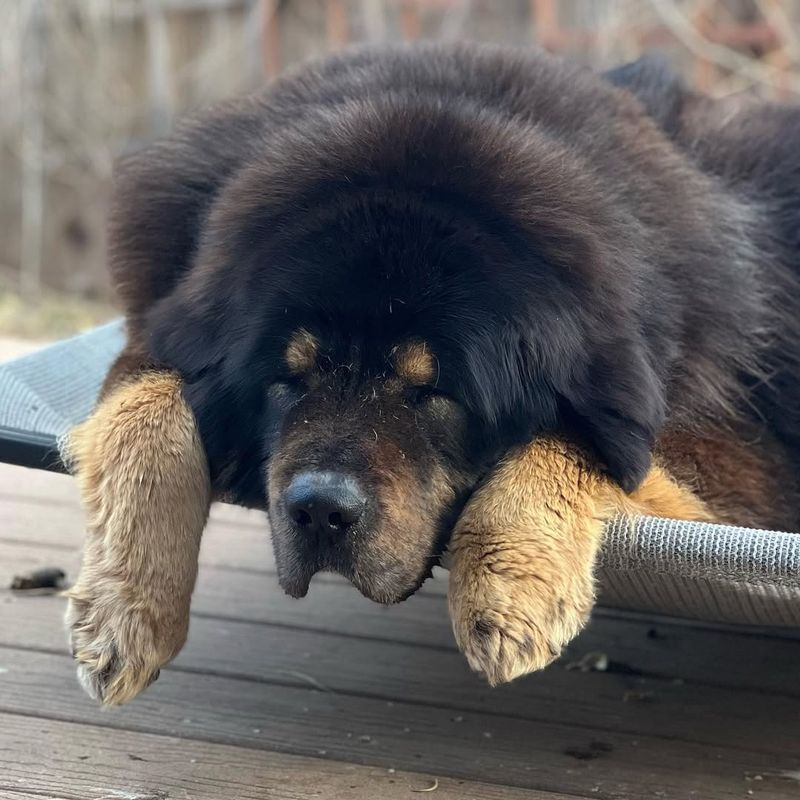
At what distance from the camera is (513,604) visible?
68.8 inches

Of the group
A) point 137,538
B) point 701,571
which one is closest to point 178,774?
point 137,538

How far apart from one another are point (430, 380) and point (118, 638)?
0.62 metres

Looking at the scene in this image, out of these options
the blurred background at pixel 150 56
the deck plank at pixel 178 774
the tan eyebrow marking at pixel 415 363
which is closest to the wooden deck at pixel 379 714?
the deck plank at pixel 178 774

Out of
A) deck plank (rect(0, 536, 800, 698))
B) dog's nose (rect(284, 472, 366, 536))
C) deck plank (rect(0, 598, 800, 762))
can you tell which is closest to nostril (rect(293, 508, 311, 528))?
dog's nose (rect(284, 472, 366, 536))

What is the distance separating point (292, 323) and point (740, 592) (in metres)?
0.79

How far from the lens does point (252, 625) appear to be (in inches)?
101

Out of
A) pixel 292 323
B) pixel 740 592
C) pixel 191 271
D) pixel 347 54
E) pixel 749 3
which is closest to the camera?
pixel 740 592

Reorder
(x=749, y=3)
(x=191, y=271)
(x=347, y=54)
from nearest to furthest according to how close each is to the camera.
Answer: (x=191, y=271)
(x=347, y=54)
(x=749, y=3)

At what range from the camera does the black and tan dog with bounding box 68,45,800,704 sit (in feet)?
5.99

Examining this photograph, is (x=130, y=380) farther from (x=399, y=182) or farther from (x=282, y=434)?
(x=399, y=182)

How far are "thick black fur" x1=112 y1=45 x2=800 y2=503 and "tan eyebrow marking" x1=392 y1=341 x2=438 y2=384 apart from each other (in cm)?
2

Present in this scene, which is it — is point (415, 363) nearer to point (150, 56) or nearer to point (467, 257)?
point (467, 257)

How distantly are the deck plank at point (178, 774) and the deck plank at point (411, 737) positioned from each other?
0.12 ft

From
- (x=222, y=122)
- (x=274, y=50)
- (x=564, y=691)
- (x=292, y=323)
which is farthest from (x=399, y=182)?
(x=274, y=50)
